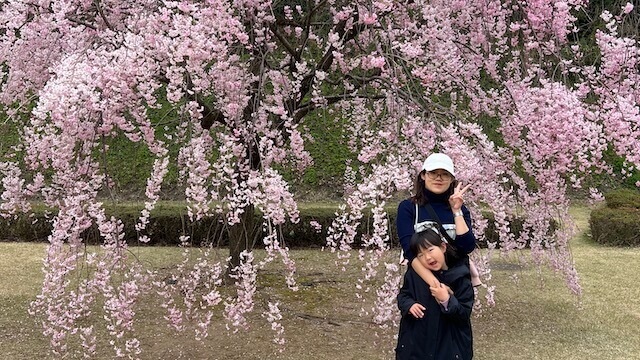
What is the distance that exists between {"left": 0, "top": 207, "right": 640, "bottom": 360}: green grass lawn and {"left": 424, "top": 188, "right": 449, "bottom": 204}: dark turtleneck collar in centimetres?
177

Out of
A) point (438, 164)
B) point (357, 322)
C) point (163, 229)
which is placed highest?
point (438, 164)

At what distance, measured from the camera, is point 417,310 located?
256 cm

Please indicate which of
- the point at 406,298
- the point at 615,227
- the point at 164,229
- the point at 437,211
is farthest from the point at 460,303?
the point at 615,227

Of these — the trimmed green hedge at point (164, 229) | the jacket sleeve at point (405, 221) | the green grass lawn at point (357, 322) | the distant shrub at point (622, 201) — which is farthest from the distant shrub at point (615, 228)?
the jacket sleeve at point (405, 221)

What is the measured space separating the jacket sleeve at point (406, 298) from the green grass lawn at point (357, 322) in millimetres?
1635

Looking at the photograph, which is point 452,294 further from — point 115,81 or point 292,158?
point 292,158

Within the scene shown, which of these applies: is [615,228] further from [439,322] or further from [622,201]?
[439,322]

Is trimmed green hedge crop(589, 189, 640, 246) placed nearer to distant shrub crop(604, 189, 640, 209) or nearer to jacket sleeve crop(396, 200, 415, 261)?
distant shrub crop(604, 189, 640, 209)

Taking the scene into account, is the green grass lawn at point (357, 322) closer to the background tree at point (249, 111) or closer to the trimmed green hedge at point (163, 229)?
the background tree at point (249, 111)

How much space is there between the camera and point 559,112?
11.7 ft

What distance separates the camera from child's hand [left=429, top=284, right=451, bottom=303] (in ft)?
8.22

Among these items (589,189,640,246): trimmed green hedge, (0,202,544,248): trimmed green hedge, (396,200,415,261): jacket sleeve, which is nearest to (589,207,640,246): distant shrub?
(589,189,640,246): trimmed green hedge

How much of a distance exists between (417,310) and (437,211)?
436 millimetres

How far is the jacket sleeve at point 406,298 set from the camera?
8.58 ft
